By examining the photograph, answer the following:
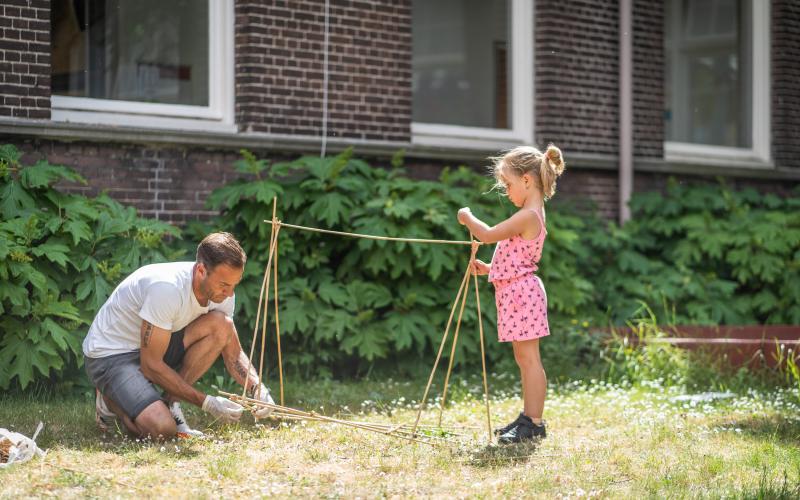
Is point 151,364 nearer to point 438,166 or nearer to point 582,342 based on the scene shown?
point 582,342

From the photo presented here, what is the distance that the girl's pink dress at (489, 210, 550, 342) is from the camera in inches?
218

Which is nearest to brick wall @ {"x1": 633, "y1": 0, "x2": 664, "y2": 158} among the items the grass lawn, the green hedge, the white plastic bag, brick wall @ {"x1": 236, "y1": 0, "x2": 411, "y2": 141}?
the green hedge

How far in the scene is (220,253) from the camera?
502 cm

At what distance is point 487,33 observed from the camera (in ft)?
50.4

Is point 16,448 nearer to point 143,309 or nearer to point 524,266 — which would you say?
point 143,309

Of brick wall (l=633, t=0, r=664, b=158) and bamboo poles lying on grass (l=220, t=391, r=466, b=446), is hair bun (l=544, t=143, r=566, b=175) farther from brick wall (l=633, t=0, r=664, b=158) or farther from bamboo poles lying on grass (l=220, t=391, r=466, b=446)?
brick wall (l=633, t=0, r=664, b=158)

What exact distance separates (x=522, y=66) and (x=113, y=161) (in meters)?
4.29

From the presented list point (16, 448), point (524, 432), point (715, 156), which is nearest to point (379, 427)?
point (524, 432)

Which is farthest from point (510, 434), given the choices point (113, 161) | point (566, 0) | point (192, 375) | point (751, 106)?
point (751, 106)

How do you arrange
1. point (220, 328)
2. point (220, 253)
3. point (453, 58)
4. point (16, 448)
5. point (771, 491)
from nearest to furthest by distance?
1. point (771, 491)
2. point (16, 448)
3. point (220, 253)
4. point (220, 328)
5. point (453, 58)

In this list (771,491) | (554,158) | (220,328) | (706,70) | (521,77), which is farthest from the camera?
(706,70)

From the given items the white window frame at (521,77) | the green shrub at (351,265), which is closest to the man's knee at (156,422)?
the green shrub at (351,265)

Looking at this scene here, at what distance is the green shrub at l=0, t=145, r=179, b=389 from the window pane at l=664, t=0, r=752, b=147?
294 inches

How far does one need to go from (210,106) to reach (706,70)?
22.3ft
